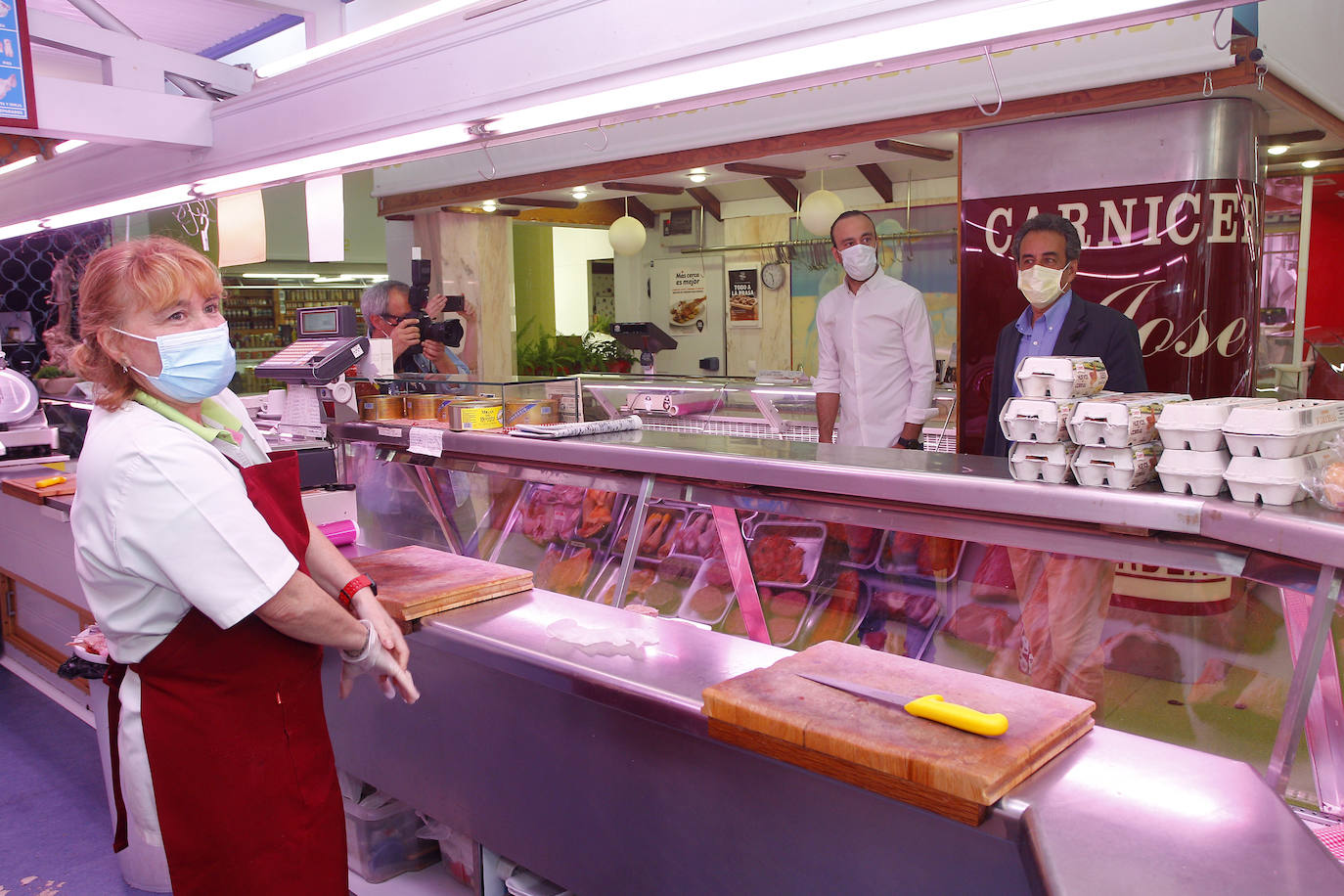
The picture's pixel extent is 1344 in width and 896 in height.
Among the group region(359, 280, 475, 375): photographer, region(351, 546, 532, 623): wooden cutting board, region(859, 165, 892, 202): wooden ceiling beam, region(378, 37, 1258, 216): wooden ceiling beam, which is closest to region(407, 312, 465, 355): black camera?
region(359, 280, 475, 375): photographer

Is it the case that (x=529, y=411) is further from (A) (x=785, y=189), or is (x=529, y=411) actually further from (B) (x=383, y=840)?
(A) (x=785, y=189)

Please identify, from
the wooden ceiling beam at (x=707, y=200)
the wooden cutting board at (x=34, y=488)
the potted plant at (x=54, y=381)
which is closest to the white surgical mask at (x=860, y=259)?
the wooden cutting board at (x=34, y=488)

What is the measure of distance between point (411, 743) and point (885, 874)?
4.34 ft

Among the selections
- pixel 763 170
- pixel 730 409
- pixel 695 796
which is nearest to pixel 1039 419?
pixel 695 796

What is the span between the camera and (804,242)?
32.6 feet

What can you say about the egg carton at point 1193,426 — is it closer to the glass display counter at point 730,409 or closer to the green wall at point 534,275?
the glass display counter at point 730,409

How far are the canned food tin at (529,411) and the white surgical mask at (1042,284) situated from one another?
1748 millimetres

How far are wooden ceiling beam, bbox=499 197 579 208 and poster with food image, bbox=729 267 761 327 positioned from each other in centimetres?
211

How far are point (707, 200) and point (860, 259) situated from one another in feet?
20.4

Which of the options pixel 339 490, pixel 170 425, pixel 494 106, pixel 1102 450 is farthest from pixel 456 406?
pixel 1102 450

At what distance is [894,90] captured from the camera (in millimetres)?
5312

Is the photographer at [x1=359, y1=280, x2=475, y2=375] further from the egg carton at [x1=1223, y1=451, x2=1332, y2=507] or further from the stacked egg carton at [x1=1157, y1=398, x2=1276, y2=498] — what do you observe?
the egg carton at [x1=1223, y1=451, x2=1332, y2=507]

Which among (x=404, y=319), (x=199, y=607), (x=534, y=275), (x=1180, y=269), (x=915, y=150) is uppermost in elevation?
(x=915, y=150)

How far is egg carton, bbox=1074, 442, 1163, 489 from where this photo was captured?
185 cm
